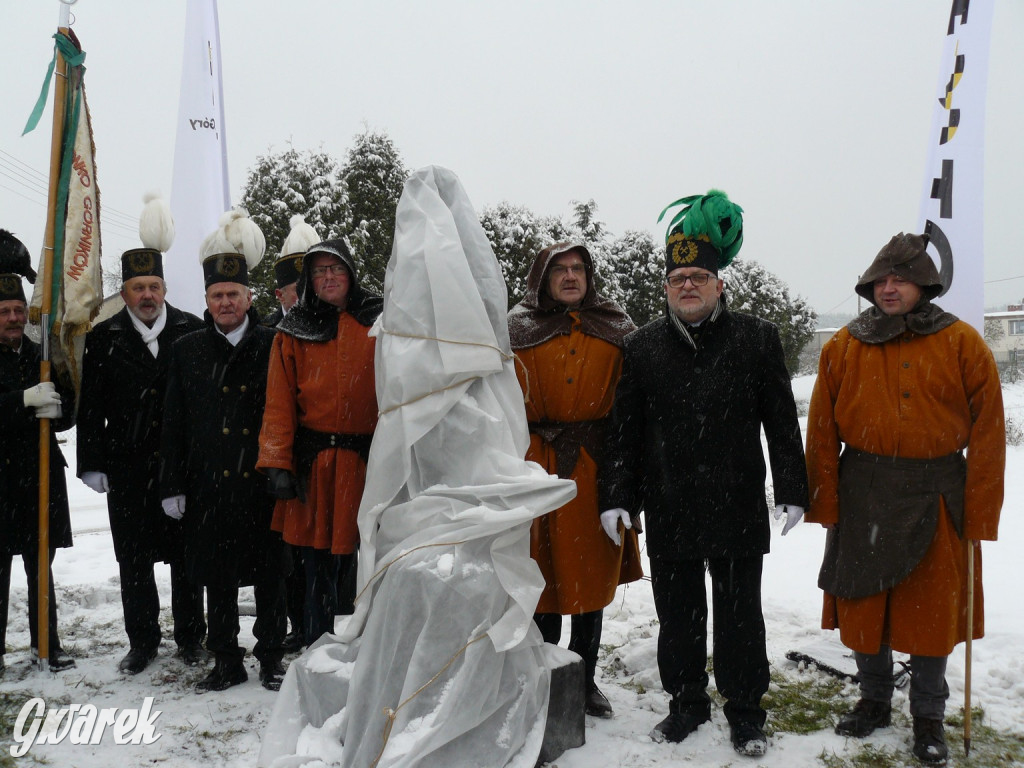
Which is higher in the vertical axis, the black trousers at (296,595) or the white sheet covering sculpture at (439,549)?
the white sheet covering sculpture at (439,549)

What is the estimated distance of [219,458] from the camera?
12.5 feet

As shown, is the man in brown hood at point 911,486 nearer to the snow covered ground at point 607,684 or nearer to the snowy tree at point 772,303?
the snow covered ground at point 607,684

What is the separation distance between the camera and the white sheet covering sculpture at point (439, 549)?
2.83m

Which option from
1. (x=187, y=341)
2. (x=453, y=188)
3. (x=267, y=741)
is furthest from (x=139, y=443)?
(x=453, y=188)

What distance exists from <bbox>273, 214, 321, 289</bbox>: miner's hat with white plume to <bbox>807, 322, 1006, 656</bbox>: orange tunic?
3107 millimetres

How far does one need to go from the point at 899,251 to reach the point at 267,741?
3.00 m

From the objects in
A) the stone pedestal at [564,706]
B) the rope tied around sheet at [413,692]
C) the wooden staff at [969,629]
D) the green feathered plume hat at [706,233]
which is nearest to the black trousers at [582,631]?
the stone pedestal at [564,706]

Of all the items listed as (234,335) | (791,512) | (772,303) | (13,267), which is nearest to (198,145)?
(13,267)

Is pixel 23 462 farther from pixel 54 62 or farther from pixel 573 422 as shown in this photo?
pixel 573 422

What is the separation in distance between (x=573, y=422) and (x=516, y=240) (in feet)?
36.9

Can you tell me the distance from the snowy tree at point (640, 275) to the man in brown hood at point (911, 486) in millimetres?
14300

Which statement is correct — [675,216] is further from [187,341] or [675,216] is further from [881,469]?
[187,341]

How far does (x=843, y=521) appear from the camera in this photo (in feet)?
11.0

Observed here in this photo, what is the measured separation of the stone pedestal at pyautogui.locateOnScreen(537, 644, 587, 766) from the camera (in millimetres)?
3096
